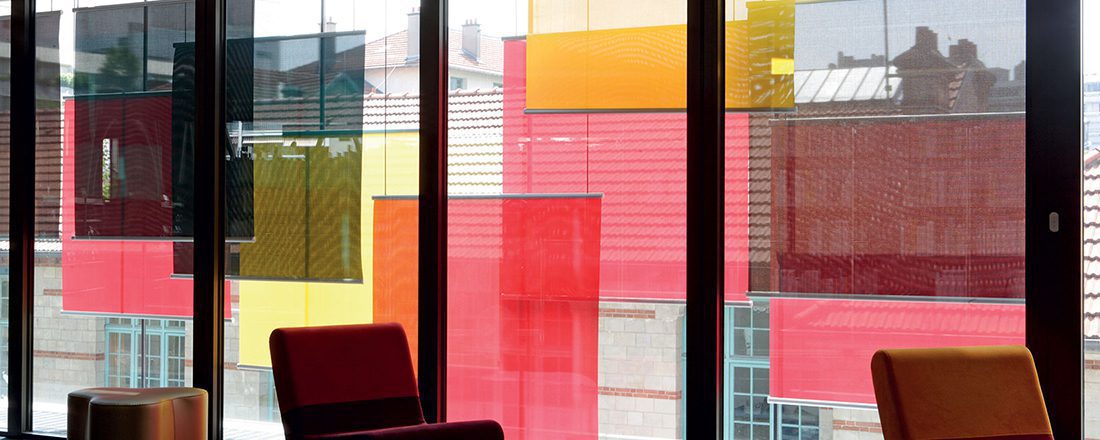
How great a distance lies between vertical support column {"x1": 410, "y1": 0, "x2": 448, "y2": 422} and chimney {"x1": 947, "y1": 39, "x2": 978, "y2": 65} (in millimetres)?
2235

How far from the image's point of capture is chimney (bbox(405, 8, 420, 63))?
4598 millimetres

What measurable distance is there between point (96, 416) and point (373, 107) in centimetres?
187

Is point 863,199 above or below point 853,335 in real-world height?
above

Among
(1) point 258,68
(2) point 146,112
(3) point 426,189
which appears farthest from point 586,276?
(2) point 146,112

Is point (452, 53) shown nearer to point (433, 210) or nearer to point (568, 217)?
point (433, 210)

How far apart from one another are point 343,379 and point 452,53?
1.68m

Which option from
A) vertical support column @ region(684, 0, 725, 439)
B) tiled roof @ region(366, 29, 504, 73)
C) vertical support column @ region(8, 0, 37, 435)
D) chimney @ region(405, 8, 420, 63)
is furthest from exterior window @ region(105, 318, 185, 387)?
vertical support column @ region(684, 0, 725, 439)

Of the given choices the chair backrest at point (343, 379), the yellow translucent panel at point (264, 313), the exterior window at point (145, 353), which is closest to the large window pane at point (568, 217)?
the chair backrest at point (343, 379)

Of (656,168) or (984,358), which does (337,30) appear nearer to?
(656,168)

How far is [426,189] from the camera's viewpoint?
14.9 ft

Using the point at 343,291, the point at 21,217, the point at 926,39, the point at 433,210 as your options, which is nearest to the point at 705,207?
the point at 926,39

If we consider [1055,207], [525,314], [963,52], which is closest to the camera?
[1055,207]

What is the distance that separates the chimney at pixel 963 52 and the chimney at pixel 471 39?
2.06m

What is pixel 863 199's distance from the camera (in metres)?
3.91
